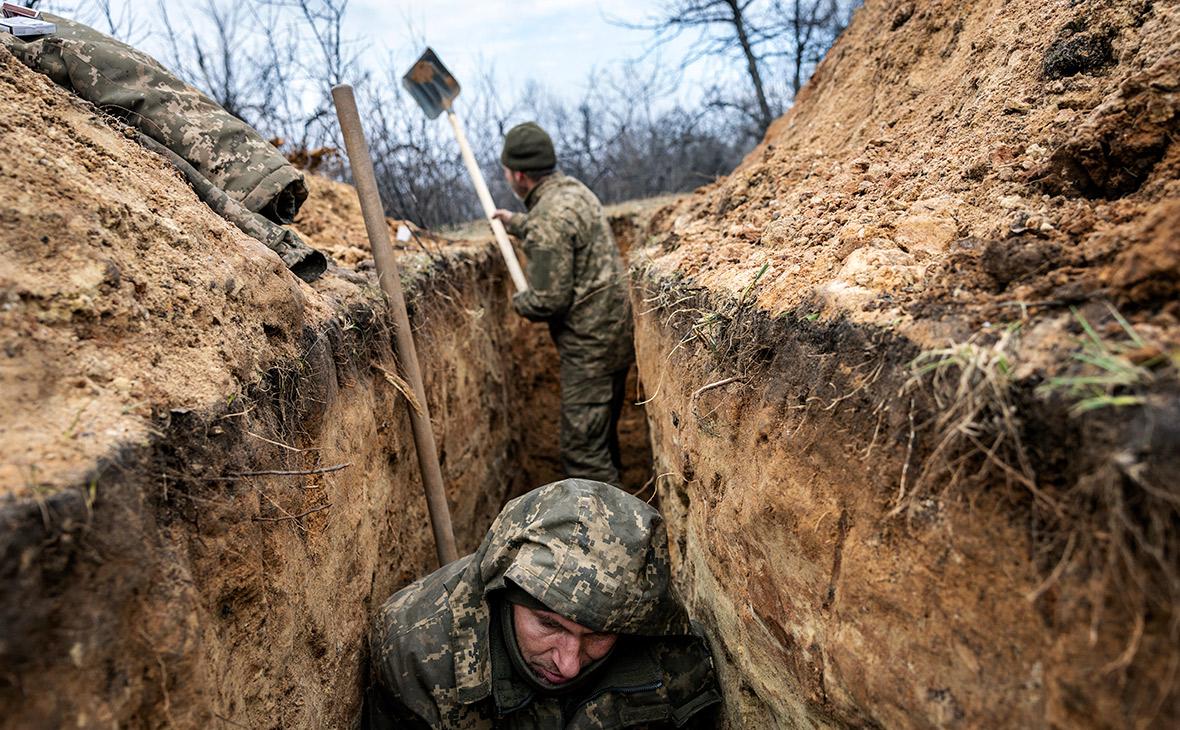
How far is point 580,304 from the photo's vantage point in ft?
15.7

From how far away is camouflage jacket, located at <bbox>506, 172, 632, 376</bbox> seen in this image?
448 cm

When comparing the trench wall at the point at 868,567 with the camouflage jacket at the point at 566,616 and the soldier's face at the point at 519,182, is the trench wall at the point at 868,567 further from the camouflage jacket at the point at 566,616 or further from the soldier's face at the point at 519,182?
the soldier's face at the point at 519,182

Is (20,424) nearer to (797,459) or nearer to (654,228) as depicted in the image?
(797,459)

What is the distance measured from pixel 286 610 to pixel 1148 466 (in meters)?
1.86

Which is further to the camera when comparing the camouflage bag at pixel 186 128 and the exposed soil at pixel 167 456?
the camouflage bag at pixel 186 128

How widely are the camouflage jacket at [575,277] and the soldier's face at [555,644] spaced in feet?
8.91

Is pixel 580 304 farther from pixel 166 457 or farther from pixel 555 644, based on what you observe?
pixel 166 457

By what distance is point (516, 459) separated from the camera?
568cm

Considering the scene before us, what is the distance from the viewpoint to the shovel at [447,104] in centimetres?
471

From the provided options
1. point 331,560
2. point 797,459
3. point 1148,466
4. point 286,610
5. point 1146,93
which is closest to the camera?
point 1148,466

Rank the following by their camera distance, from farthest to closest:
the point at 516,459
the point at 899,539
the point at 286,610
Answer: the point at 516,459
the point at 286,610
the point at 899,539

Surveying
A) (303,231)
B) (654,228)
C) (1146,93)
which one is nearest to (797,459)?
(1146,93)

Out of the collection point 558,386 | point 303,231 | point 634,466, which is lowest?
point 634,466

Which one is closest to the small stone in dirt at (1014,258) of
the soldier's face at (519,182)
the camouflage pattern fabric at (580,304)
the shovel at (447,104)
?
the camouflage pattern fabric at (580,304)
